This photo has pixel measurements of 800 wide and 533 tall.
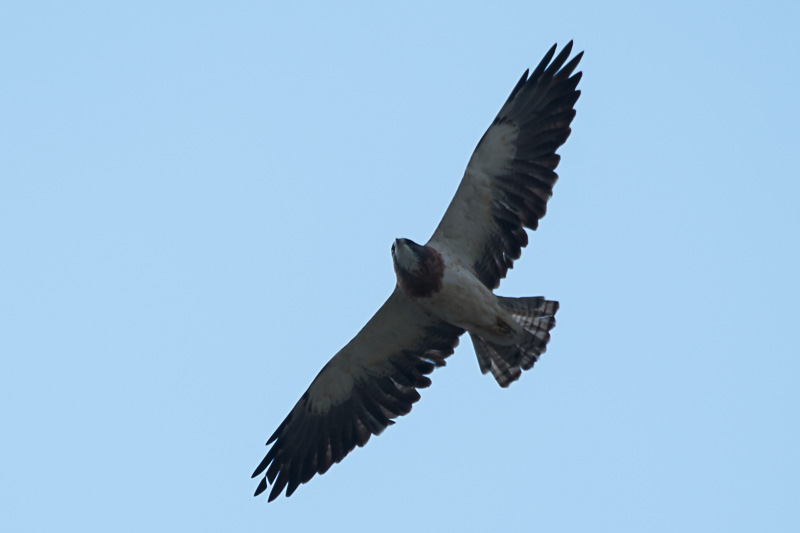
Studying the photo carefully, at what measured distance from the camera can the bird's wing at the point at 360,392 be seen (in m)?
12.5

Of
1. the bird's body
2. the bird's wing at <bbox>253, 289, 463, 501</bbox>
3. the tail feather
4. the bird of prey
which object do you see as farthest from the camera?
the bird's wing at <bbox>253, 289, 463, 501</bbox>

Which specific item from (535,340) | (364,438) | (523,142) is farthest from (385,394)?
(523,142)

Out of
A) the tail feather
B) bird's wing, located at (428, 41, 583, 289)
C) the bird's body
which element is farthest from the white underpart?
bird's wing, located at (428, 41, 583, 289)

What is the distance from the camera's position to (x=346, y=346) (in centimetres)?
1248

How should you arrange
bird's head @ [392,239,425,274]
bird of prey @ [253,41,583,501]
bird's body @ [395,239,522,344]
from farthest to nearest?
1. bird of prey @ [253,41,583,501]
2. bird's body @ [395,239,522,344]
3. bird's head @ [392,239,425,274]

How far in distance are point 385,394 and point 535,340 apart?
1.74 metres

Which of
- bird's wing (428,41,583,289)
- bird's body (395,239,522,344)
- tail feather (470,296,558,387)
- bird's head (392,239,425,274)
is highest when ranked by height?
bird's wing (428,41,583,289)

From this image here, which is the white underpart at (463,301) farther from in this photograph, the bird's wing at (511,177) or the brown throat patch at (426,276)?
the bird's wing at (511,177)

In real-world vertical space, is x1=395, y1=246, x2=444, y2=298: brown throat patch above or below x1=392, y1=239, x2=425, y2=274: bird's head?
below

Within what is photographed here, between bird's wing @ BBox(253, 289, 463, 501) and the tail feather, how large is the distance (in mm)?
394

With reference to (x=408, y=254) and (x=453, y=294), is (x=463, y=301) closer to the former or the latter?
(x=453, y=294)

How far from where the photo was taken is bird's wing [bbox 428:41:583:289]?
39.7 feet

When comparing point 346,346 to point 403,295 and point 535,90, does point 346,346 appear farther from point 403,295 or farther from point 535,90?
point 535,90

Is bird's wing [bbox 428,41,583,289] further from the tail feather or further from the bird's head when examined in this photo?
the bird's head
